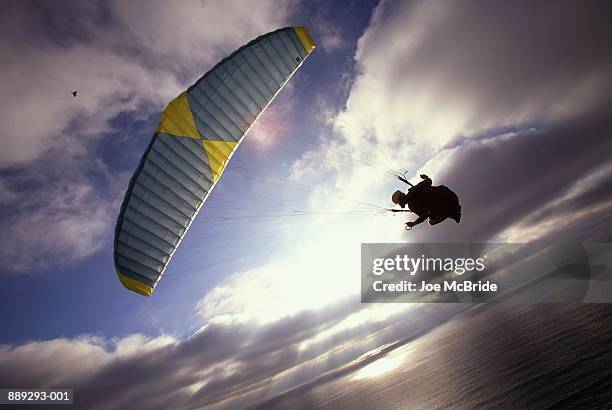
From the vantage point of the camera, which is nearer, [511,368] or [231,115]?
[231,115]

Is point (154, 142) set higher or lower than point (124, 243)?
higher

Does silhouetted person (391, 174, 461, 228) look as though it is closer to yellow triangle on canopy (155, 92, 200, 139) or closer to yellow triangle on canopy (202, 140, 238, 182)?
yellow triangle on canopy (202, 140, 238, 182)

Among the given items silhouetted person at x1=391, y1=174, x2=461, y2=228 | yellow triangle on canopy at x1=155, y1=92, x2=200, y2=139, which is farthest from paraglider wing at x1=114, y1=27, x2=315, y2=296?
silhouetted person at x1=391, y1=174, x2=461, y2=228

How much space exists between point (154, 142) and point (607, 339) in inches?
2142

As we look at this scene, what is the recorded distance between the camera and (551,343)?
46344 mm

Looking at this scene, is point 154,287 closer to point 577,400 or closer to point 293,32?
point 293,32

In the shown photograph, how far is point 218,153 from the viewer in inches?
559

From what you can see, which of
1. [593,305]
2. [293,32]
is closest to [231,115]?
[293,32]

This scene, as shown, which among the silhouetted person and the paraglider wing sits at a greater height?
the paraglider wing

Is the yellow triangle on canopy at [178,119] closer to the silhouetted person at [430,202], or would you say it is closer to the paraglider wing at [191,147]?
the paraglider wing at [191,147]

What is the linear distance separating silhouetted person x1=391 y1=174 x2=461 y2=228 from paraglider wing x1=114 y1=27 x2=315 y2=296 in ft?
29.1

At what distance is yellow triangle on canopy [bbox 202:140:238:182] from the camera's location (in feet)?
45.2

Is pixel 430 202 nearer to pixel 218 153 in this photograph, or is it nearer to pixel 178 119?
pixel 218 153

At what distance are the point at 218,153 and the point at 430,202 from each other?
1007 centimetres
